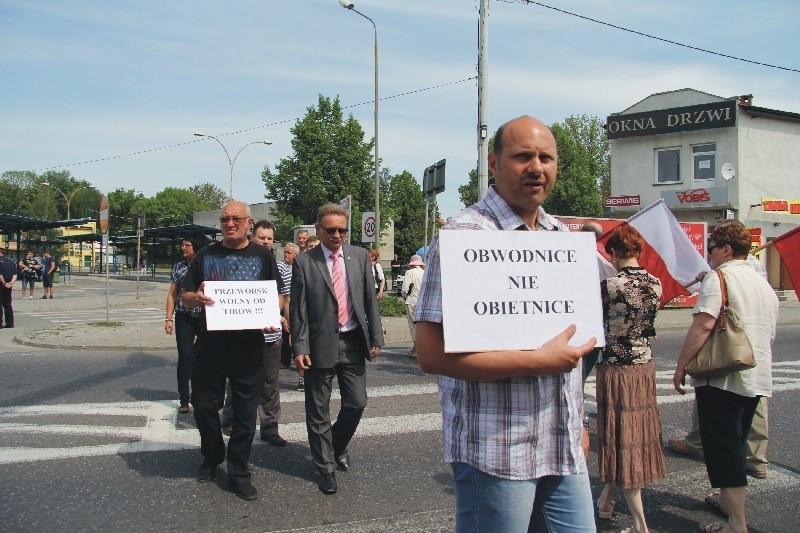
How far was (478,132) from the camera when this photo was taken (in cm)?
1468

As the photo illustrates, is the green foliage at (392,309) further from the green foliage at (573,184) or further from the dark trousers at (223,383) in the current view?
the green foliage at (573,184)

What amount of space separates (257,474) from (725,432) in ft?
10.6

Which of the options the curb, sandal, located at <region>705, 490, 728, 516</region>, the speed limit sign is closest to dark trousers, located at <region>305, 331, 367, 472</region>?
sandal, located at <region>705, 490, 728, 516</region>

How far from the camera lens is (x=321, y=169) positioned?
124ft

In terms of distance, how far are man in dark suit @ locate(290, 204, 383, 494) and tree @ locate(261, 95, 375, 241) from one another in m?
32.6

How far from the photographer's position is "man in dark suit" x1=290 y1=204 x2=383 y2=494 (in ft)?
16.2

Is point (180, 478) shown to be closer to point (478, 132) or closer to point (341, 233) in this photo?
point (341, 233)

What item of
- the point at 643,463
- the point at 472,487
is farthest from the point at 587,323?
the point at 643,463

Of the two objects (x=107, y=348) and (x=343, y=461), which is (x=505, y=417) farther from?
(x=107, y=348)

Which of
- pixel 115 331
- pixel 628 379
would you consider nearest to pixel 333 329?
pixel 628 379

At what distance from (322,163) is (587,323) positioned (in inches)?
1444

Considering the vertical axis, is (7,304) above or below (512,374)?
below

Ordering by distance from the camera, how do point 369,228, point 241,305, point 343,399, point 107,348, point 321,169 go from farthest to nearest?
point 321,169 → point 369,228 → point 107,348 → point 343,399 → point 241,305

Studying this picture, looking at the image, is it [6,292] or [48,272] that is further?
[48,272]
